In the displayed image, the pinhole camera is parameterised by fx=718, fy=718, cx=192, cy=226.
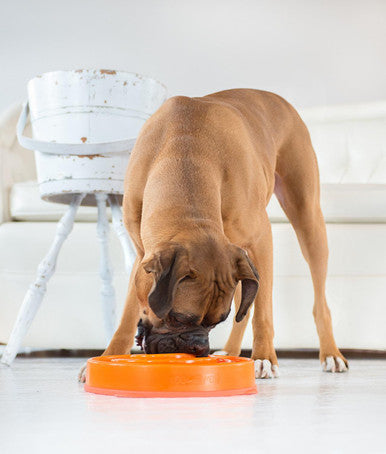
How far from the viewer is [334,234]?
3010mm

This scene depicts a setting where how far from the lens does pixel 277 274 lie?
2.97 m

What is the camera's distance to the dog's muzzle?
1713 millimetres

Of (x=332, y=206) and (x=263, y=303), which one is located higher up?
(x=332, y=206)

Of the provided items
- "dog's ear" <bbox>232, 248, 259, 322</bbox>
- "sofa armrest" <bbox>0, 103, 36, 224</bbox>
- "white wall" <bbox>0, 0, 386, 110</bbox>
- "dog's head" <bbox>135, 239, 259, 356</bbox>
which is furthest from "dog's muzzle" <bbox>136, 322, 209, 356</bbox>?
"white wall" <bbox>0, 0, 386, 110</bbox>

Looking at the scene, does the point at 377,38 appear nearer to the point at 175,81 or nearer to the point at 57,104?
the point at 175,81

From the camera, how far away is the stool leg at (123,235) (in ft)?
8.77

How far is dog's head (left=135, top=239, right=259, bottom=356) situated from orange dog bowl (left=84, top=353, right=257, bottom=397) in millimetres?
51

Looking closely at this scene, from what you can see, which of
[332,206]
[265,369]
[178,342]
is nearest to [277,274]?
[332,206]

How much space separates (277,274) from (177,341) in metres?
1.31

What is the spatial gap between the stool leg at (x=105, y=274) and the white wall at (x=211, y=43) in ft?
8.45

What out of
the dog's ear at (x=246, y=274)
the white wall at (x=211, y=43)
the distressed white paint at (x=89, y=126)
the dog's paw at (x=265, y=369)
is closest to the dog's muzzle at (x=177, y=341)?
the dog's ear at (x=246, y=274)

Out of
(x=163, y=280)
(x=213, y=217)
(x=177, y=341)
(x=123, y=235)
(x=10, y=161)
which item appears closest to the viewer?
(x=163, y=280)

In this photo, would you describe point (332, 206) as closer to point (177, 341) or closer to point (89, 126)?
point (89, 126)

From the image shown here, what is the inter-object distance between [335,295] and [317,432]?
1824mm
